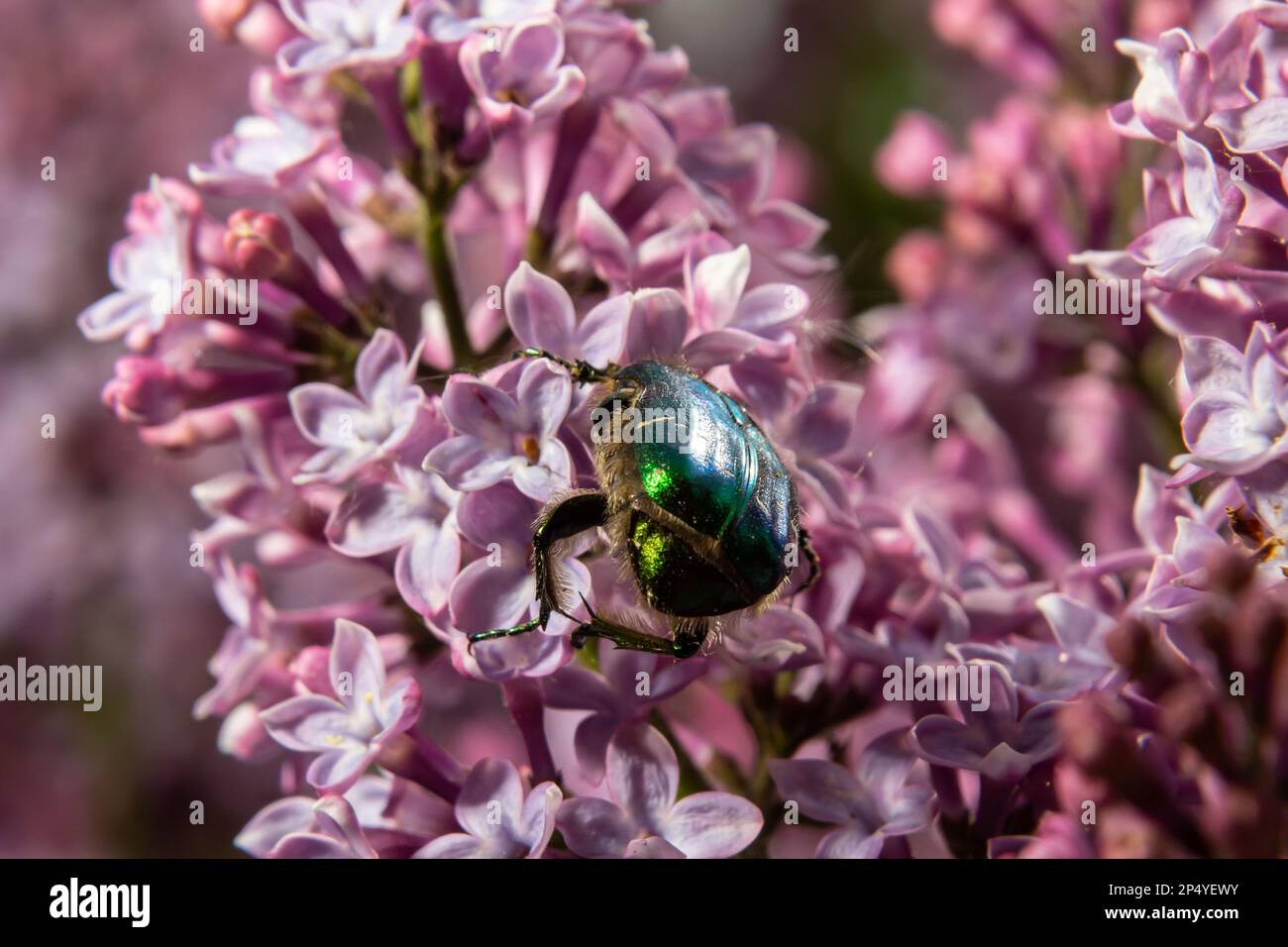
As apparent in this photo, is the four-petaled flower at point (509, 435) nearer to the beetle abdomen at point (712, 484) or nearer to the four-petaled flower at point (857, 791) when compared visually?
the beetle abdomen at point (712, 484)

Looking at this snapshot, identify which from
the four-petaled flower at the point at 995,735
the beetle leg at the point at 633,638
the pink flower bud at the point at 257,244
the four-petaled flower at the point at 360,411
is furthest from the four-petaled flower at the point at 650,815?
the pink flower bud at the point at 257,244

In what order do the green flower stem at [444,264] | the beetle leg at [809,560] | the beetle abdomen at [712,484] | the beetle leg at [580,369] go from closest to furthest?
1. the beetle abdomen at [712,484]
2. the beetle leg at [580,369]
3. the beetle leg at [809,560]
4. the green flower stem at [444,264]

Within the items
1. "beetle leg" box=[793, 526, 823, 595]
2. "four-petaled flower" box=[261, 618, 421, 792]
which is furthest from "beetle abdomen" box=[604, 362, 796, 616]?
"four-petaled flower" box=[261, 618, 421, 792]

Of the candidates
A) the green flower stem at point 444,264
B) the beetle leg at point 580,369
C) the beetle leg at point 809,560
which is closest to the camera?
the beetle leg at point 580,369

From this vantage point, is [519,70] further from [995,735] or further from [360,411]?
[995,735]

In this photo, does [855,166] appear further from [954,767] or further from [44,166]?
[954,767]

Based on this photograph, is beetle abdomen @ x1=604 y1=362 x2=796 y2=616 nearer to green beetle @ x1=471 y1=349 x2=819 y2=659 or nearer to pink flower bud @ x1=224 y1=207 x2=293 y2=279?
green beetle @ x1=471 y1=349 x2=819 y2=659

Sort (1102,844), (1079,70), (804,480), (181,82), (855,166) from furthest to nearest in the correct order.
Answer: (855,166), (181,82), (1079,70), (804,480), (1102,844)

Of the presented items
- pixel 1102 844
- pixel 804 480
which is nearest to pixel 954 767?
pixel 1102 844
